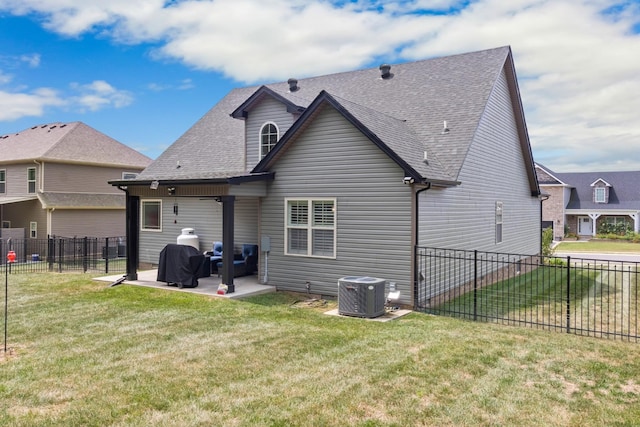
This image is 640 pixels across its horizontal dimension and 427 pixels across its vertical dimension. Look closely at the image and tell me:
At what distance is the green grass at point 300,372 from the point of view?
4926 millimetres

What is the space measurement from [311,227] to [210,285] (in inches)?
134

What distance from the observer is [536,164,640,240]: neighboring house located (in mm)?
40906

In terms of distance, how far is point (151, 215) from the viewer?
58.1ft

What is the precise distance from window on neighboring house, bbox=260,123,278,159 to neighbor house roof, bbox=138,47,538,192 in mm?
809

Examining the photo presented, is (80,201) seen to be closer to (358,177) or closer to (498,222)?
(358,177)

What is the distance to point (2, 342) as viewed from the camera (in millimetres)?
7664

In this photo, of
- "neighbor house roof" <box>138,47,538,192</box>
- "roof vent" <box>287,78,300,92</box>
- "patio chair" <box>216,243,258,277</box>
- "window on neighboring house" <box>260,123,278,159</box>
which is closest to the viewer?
"neighbor house roof" <box>138,47,538,192</box>

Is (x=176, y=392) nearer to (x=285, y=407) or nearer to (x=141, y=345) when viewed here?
(x=285, y=407)

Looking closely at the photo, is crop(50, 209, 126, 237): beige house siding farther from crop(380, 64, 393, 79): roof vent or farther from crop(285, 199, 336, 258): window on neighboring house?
crop(380, 64, 393, 79): roof vent

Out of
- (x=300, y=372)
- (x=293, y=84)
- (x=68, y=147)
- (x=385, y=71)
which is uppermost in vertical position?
(x=385, y=71)

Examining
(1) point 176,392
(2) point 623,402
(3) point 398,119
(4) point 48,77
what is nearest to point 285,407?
(1) point 176,392

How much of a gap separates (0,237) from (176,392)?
2143cm

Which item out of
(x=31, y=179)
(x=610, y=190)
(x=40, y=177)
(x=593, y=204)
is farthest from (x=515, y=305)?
(x=610, y=190)

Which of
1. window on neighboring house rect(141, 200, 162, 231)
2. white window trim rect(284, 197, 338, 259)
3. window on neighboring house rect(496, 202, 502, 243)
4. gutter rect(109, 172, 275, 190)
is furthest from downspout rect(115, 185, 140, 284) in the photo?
window on neighboring house rect(496, 202, 502, 243)
